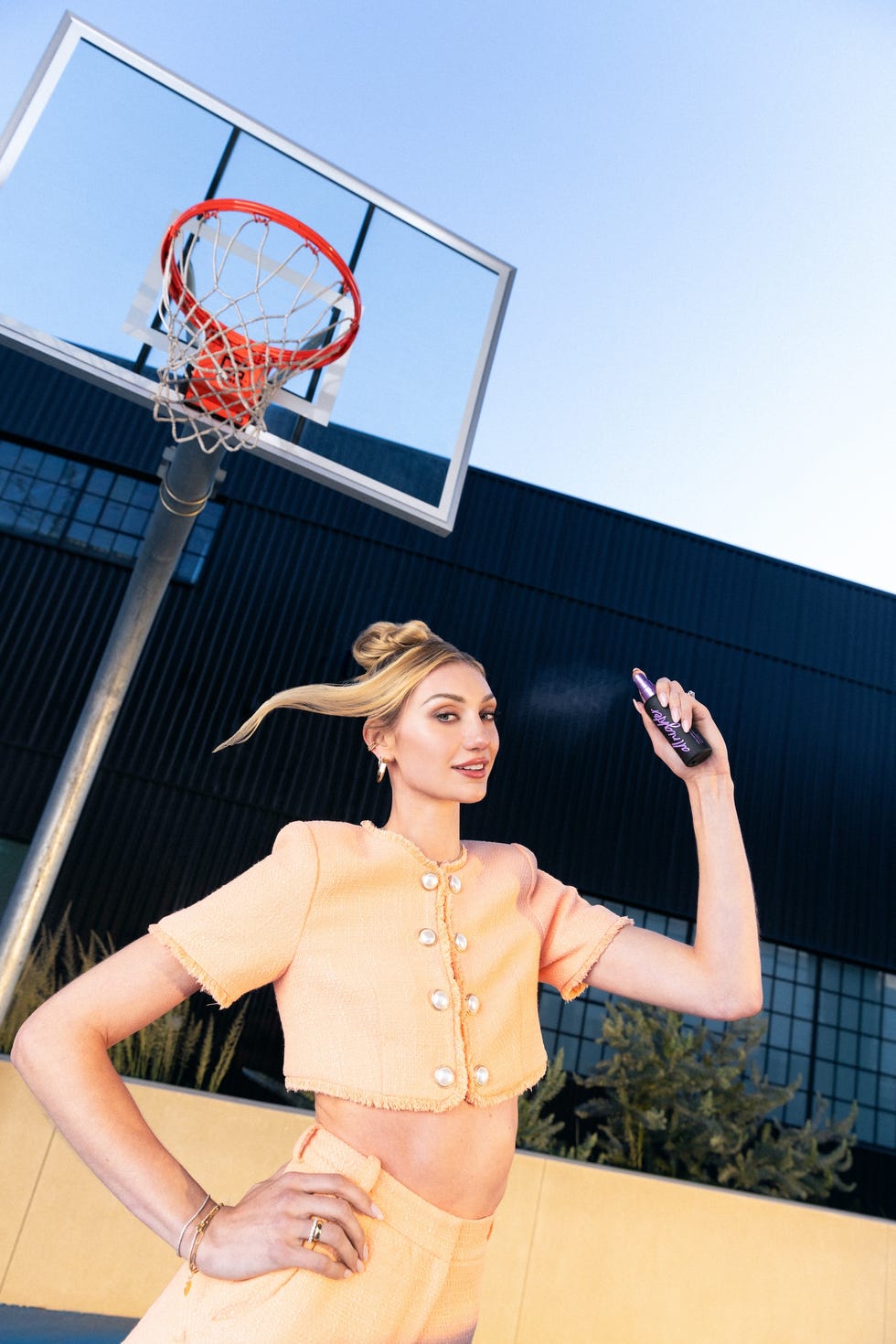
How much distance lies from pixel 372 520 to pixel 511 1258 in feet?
22.0

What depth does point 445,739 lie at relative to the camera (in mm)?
1253

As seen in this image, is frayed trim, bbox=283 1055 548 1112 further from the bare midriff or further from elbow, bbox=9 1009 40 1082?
elbow, bbox=9 1009 40 1082

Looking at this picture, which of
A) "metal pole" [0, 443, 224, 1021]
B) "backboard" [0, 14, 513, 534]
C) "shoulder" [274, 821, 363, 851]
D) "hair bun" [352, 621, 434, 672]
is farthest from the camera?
"metal pole" [0, 443, 224, 1021]

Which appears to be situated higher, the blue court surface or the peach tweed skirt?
the peach tweed skirt

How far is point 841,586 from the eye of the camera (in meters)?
10.5

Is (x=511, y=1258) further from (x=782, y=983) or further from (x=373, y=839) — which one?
(x=782, y=983)

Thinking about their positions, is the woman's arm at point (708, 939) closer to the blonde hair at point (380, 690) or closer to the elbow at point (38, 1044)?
the blonde hair at point (380, 690)

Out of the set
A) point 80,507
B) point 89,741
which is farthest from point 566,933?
point 80,507

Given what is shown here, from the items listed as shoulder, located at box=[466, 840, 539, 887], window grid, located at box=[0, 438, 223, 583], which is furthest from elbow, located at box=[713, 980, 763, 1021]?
window grid, located at box=[0, 438, 223, 583]

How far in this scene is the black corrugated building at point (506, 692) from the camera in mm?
8328

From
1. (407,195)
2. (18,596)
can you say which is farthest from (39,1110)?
(18,596)

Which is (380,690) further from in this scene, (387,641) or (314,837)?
(314,837)

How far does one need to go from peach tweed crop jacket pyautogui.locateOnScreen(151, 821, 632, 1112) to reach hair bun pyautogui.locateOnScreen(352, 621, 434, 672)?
0.97ft

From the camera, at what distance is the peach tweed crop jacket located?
1003 mm
